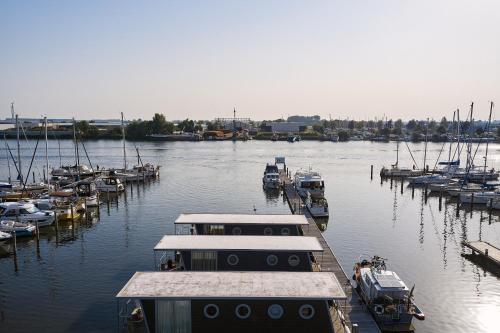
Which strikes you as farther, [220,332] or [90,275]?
[90,275]

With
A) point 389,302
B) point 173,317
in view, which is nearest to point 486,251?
point 389,302

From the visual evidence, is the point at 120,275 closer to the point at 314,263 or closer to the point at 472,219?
the point at 314,263

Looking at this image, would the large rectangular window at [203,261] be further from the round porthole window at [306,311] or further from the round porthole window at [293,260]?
the round porthole window at [306,311]

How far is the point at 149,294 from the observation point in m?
21.3

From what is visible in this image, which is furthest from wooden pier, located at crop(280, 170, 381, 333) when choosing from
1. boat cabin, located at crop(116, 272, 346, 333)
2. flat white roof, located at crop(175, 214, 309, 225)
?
flat white roof, located at crop(175, 214, 309, 225)

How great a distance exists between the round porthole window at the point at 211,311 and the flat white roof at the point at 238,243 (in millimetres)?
7764

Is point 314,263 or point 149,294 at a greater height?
point 149,294

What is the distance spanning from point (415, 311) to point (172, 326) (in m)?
15.4

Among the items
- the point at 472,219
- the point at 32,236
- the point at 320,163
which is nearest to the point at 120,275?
the point at 32,236

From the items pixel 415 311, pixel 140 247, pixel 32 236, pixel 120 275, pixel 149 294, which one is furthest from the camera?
pixel 32 236

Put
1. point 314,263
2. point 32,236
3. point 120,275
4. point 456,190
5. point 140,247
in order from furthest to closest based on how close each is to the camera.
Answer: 1. point 456,190
2. point 32,236
3. point 140,247
4. point 120,275
5. point 314,263

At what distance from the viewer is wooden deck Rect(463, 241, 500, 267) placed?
1623 inches

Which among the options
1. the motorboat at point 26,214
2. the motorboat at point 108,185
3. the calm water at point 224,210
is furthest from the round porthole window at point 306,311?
the motorboat at point 108,185

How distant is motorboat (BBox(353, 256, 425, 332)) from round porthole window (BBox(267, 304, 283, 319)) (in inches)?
341
